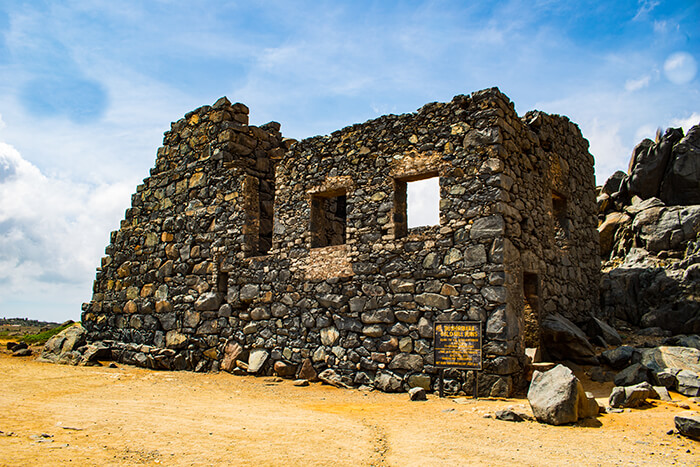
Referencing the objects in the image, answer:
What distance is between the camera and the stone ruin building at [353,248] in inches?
295

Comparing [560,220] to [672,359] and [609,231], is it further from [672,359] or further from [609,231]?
[609,231]

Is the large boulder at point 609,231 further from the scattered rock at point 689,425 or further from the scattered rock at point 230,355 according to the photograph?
the scattered rock at point 689,425

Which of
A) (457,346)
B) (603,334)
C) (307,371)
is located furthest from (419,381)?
(603,334)

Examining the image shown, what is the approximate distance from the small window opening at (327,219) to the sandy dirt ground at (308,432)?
→ 9.73 feet

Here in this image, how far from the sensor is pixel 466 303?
7301 mm

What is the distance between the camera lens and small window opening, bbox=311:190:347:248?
9.34 meters

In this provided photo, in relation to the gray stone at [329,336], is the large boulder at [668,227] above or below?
above

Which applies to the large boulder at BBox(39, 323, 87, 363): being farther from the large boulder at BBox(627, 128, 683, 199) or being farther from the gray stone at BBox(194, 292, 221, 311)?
the large boulder at BBox(627, 128, 683, 199)

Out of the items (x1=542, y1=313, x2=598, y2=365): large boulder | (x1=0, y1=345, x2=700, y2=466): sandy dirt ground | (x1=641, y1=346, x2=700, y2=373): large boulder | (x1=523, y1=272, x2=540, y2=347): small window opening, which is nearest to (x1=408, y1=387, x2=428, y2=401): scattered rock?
(x1=0, y1=345, x2=700, y2=466): sandy dirt ground

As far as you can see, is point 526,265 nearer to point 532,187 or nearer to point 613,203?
point 532,187

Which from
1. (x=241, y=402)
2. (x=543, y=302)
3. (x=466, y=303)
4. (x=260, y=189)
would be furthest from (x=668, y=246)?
(x=241, y=402)

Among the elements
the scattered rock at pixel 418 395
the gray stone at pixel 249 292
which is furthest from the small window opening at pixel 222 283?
the scattered rock at pixel 418 395

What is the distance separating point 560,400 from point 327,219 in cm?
637

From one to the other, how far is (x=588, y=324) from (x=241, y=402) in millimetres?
6744
